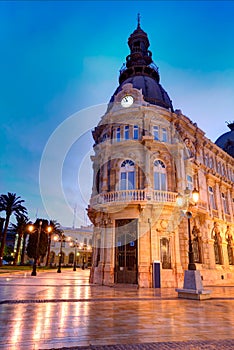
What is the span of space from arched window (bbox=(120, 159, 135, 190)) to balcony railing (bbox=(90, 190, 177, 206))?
1469 mm

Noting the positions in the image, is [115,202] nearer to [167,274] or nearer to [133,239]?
[133,239]

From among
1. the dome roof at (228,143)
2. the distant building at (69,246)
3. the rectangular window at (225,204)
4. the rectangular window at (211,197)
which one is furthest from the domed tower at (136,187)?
the distant building at (69,246)

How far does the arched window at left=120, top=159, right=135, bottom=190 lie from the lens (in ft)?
64.6

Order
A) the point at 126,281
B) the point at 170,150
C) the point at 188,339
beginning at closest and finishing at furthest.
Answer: the point at 188,339 < the point at 126,281 < the point at 170,150

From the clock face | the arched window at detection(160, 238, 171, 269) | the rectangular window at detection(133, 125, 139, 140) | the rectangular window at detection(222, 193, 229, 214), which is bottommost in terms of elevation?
the arched window at detection(160, 238, 171, 269)

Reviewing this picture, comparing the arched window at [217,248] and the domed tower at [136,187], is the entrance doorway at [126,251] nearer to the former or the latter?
the domed tower at [136,187]

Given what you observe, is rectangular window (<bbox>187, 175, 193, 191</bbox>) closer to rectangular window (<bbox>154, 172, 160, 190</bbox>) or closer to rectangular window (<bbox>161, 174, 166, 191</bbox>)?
rectangular window (<bbox>161, 174, 166, 191</bbox>)

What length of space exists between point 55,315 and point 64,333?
1958 millimetres

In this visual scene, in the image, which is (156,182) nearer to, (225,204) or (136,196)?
(136,196)

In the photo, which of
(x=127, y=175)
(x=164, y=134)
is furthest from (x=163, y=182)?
(x=164, y=134)

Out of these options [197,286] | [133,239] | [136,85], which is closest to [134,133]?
[136,85]

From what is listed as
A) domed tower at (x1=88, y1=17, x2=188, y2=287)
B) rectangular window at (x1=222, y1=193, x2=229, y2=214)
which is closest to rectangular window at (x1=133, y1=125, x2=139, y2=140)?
domed tower at (x1=88, y1=17, x2=188, y2=287)

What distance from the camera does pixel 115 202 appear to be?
17.7 meters

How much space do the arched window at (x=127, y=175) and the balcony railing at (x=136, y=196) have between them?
1469 mm
